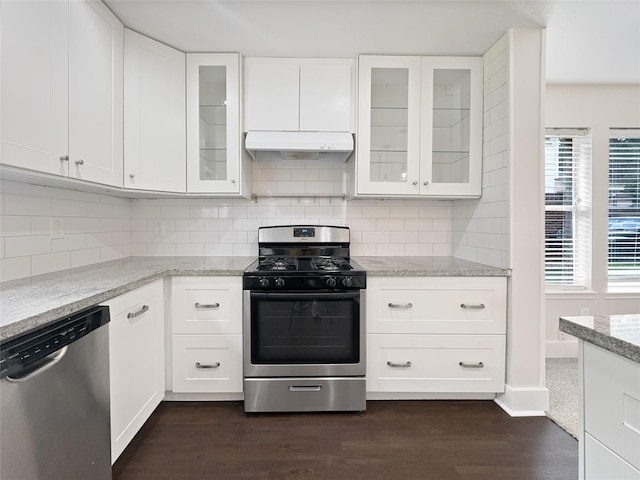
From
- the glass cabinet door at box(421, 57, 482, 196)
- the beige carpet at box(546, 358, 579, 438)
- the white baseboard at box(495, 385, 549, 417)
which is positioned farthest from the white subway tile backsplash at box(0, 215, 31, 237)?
the beige carpet at box(546, 358, 579, 438)

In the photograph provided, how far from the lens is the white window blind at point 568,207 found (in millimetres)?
2828

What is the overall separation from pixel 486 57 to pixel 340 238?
5.23 ft

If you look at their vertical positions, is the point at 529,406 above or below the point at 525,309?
below

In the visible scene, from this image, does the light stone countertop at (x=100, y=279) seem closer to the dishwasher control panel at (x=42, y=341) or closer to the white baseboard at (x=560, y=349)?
the dishwasher control panel at (x=42, y=341)

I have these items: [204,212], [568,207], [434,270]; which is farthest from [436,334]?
[204,212]

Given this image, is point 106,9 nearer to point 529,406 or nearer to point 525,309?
point 525,309

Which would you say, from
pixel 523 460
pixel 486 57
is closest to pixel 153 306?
pixel 523 460

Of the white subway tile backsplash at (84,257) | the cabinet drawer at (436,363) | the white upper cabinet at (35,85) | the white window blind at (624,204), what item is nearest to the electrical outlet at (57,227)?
the white subway tile backsplash at (84,257)

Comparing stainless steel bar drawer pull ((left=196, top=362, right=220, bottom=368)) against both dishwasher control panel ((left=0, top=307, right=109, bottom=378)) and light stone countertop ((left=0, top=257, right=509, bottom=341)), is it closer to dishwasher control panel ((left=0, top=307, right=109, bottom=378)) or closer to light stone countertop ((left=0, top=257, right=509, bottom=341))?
light stone countertop ((left=0, top=257, right=509, bottom=341))

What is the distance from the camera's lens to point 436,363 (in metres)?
2.08

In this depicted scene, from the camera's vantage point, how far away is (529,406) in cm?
201

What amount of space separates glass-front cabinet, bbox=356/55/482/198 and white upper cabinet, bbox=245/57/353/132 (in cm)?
19

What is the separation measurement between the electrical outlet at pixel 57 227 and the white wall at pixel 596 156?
3.54 m

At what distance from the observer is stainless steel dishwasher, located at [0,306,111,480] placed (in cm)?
89
